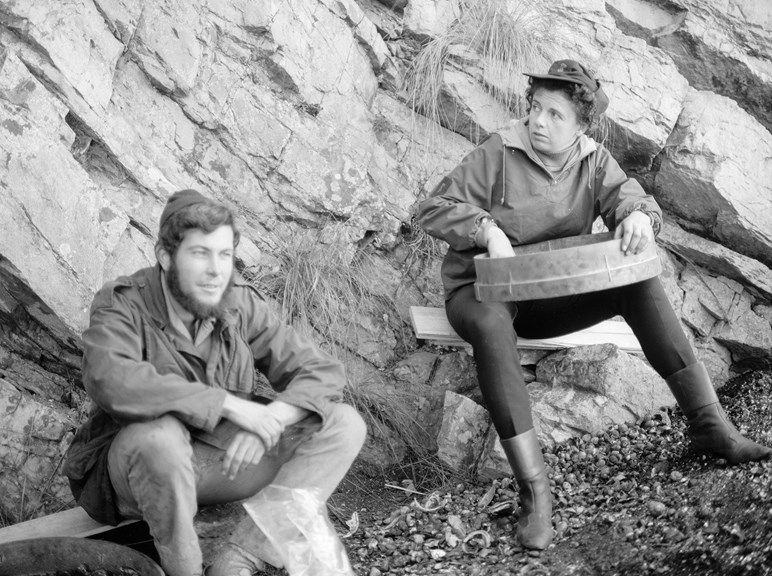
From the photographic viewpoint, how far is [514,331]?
3918mm

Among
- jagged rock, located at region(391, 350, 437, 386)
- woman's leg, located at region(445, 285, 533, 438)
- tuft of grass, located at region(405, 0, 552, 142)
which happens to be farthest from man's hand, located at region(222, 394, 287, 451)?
tuft of grass, located at region(405, 0, 552, 142)

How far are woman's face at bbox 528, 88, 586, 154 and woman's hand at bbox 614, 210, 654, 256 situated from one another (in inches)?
23.1

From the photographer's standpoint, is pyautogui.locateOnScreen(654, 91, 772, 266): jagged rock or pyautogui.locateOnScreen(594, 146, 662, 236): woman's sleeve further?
pyautogui.locateOnScreen(654, 91, 772, 266): jagged rock

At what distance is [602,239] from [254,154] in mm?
2065

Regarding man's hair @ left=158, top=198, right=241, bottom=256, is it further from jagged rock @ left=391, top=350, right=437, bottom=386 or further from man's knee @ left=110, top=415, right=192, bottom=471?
jagged rock @ left=391, top=350, right=437, bottom=386

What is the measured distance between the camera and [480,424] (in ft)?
14.3

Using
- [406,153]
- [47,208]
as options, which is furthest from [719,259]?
[47,208]

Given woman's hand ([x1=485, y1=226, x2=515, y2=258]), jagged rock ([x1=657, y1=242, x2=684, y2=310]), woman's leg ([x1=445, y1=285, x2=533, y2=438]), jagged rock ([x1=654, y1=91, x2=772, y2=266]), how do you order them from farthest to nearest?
jagged rock ([x1=654, y1=91, x2=772, y2=266]) → jagged rock ([x1=657, y1=242, x2=684, y2=310]) → woman's hand ([x1=485, y1=226, x2=515, y2=258]) → woman's leg ([x1=445, y1=285, x2=533, y2=438])

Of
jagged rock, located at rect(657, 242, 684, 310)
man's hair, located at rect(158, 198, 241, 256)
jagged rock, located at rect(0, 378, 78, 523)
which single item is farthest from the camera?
jagged rock, located at rect(657, 242, 684, 310)

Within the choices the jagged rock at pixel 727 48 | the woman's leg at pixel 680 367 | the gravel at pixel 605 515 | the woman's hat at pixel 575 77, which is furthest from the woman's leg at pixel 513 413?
the jagged rock at pixel 727 48

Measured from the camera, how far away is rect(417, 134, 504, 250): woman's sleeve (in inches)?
162

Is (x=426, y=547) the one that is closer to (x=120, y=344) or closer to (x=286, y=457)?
(x=286, y=457)

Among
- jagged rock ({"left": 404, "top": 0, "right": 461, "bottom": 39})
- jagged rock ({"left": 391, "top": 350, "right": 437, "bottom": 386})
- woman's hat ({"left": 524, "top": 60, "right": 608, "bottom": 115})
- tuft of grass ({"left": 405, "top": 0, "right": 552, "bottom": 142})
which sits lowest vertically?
jagged rock ({"left": 391, "top": 350, "right": 437, "bottom": 386})

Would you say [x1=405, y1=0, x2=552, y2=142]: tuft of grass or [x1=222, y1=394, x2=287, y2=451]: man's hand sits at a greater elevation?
[x1=405, y1=0, x2=552, y2=142]: tuft of grass
